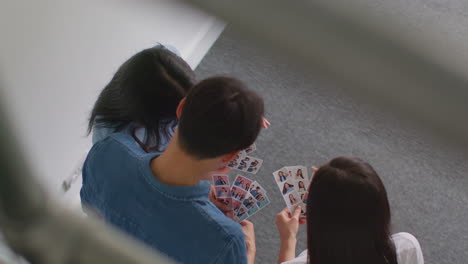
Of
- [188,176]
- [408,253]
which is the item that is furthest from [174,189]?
[408,253]

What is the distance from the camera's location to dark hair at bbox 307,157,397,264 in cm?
159

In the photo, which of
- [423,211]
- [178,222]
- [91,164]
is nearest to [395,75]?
[178,222]

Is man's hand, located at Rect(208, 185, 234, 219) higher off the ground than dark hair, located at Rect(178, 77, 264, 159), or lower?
lower

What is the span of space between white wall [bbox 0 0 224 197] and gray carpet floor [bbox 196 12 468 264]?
611mm

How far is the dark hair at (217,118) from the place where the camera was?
4.00 feet

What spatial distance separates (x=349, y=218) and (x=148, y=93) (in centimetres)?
75

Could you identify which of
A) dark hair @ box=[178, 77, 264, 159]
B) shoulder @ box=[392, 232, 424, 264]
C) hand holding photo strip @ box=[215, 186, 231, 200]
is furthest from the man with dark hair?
hand holding photo strip @ box=[215, 186, 231, 200]

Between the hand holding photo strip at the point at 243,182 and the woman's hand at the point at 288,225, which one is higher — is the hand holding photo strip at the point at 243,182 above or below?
below

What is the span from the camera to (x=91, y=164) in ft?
4.82

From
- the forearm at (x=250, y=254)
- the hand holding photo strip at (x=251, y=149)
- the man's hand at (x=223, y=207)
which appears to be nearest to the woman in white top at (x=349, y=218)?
the forearm at (x=250, y=254)

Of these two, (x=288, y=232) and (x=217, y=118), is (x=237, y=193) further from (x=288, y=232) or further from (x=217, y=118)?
(x=217, y=118)

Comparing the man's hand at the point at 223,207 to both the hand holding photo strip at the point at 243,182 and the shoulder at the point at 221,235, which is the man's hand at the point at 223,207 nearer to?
the hand holding photo strip at the point at 243,182

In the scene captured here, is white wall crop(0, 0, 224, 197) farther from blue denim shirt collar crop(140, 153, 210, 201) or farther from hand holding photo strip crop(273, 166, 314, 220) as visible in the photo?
hand holding photo strip crop(273, 166, 314, 220)

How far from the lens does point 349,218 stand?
1.60 meters
